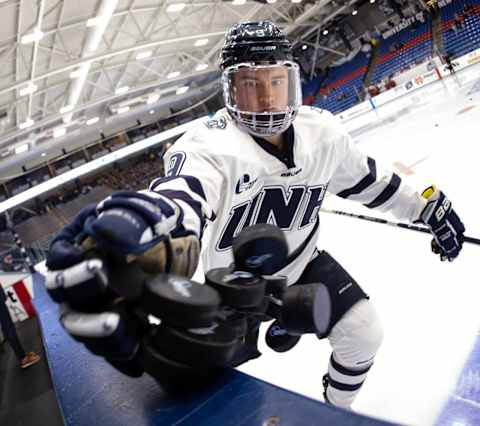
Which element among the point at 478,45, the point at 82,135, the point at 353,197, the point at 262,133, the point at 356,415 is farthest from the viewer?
the point at 82,135

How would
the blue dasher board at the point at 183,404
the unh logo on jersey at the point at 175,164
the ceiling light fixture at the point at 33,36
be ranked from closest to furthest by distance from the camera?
the blue dasher board at the point at 183,404 → the unh logo on jersey at the point at 175,164 → the ceiling light fixture at the point at 33,36

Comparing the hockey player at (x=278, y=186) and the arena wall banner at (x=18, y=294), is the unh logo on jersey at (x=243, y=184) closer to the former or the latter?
the hockey player at (x=278, y=186)

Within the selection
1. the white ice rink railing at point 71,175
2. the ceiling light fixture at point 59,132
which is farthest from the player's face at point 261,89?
the ceiling light fixture at point 59,132

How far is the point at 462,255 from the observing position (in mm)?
2441

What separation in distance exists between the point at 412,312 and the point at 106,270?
1.88 meters

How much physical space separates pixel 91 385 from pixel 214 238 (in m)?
0.71

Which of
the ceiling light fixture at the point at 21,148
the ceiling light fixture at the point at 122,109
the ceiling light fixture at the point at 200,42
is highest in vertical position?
the ceiling light fixture at the point at 21,148

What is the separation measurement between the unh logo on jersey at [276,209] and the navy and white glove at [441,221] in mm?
466

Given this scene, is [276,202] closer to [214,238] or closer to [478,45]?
[214,238]

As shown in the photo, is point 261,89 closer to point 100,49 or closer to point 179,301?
point 179,301

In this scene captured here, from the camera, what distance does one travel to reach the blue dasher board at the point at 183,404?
0.88 m

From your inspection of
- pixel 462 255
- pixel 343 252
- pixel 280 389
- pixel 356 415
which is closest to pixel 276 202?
pixel 280 389

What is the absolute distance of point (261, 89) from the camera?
134 centimetres

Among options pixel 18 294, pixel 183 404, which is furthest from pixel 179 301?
pixel 18 294
